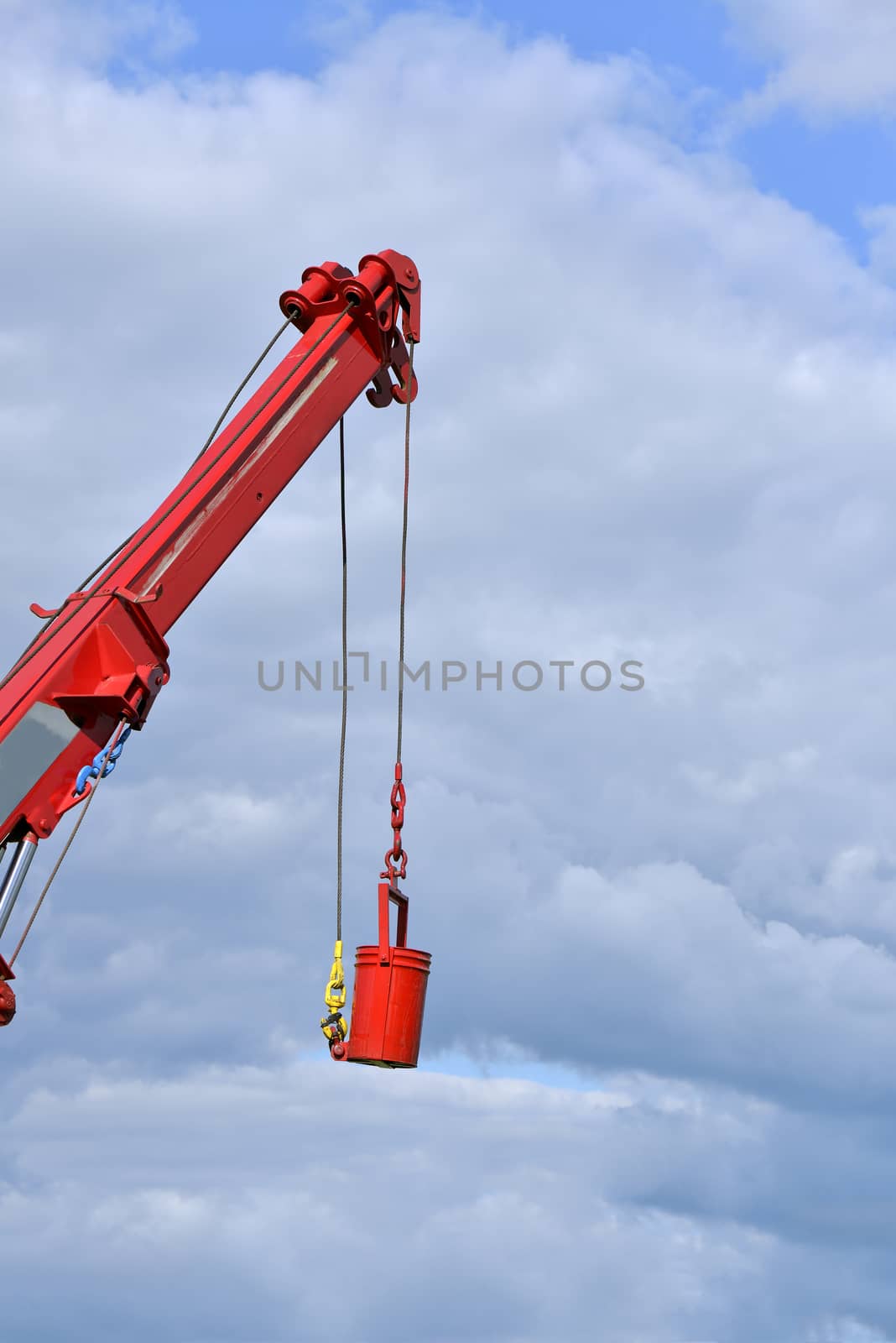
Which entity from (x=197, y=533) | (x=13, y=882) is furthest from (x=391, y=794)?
(x=13, y=882)

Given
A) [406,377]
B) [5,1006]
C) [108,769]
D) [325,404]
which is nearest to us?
[5,1006]

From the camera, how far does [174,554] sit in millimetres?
11742

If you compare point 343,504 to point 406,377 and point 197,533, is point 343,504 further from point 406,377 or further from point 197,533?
point 197,533

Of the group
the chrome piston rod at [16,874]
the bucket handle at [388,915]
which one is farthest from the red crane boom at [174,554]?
the bucket handle at [388,915]

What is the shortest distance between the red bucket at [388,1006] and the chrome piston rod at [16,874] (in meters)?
2.89

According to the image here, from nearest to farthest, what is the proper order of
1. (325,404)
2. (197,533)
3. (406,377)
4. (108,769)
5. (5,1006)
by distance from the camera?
(5,1006)
(108,769)
(197,533)
(325,404)
(406,377)

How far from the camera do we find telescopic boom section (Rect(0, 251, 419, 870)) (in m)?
10.6

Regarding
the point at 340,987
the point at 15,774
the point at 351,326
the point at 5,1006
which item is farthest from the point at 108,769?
the point at 351,326

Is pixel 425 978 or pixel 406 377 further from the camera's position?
pixel 406 377

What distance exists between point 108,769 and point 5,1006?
177 centimetres

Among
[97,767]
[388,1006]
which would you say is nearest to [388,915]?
[388,1006]

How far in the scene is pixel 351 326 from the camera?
1353 cm

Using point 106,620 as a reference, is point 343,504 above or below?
above

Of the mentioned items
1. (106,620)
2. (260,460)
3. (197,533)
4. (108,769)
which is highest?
(260,460)
